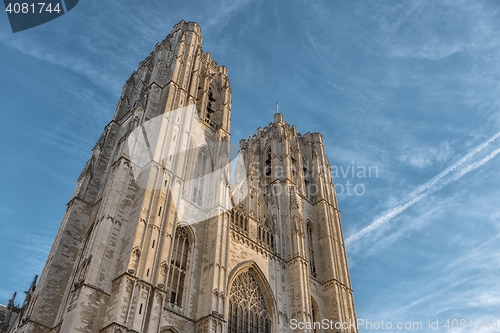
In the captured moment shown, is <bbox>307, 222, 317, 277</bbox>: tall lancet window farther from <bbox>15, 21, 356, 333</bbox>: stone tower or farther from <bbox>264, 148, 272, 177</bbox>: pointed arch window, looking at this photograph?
<bbox>264, 148, 272, 177</bbox>: pointed arch window

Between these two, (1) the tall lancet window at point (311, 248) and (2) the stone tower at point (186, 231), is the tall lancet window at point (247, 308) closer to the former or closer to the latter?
(2) the stone tower at point (186, 231)

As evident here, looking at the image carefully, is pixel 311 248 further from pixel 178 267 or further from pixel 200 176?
pixel 178 267

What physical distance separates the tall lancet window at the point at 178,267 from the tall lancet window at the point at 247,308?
360cm

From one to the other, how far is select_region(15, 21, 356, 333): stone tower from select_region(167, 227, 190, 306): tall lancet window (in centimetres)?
7

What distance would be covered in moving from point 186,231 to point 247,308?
Answer: 5912 millimetres

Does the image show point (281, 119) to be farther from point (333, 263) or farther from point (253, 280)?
point (253, 280)

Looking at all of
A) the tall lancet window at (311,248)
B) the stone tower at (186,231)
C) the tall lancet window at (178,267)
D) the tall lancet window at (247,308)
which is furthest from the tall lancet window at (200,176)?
the tall lancet window at (311,248)

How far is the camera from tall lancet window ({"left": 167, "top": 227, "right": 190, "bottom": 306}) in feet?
77.2

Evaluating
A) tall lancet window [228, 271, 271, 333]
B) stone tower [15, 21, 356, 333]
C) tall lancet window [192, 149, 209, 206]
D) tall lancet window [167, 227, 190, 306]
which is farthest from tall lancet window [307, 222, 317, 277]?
tall lancet window [167, 227, 190, 306]

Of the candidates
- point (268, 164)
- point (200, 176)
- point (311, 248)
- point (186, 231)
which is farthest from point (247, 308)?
point (268, 164)

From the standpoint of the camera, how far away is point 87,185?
27625 mm

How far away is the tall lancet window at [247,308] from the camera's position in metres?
26.0

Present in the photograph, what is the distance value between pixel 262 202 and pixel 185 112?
386 inches

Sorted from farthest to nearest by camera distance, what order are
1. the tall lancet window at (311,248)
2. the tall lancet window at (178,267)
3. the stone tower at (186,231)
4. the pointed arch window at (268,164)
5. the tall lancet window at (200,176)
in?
1. the pointed arch window at (268,164)
2. the tall lancet window at (311,248)
3. the tall lancet window at (200,176)
4. the tall lancet window at (178,267)
5. the stone tower at (186,231)
